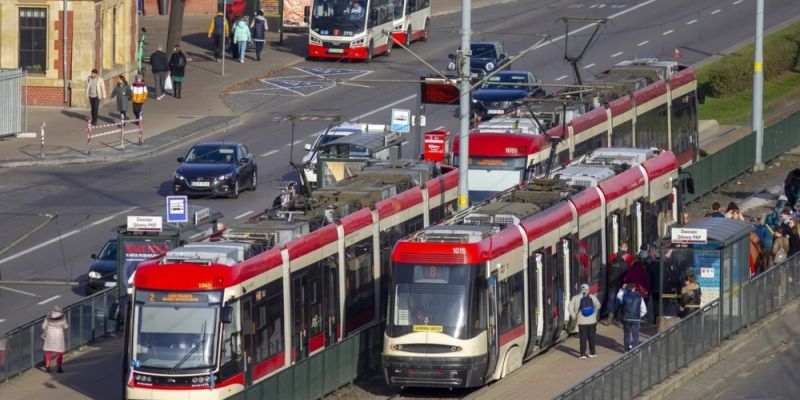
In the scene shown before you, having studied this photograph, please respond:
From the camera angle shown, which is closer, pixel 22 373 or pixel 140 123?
pixel 22 373

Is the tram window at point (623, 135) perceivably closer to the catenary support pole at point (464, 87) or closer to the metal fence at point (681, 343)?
the metal fence at point (681, 343)

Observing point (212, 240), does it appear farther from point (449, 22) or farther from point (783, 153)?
point (449, 22)

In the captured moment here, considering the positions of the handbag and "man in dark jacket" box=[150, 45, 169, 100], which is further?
the handbag

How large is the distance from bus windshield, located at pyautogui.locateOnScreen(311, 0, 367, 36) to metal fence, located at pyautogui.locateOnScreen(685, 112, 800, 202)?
675 inches

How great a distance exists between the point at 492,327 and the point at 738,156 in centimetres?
2266

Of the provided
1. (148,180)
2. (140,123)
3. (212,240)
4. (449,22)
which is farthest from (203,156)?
(449,22)

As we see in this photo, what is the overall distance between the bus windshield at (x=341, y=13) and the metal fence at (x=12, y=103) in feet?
43.1

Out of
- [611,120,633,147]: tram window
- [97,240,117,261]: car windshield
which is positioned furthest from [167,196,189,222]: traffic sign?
[611,120,633,147]: tram window

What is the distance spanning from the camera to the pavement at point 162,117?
173 ft

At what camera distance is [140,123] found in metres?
54.2

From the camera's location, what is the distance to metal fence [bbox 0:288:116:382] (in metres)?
32.9

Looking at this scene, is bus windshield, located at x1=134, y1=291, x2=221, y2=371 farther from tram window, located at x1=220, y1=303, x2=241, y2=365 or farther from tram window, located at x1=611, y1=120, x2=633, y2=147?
tram window, located at x1=611, y1=120, x2=633, y2=147

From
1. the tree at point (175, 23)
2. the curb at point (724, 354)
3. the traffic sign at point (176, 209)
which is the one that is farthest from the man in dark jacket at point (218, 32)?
the curb at point (724, 354)

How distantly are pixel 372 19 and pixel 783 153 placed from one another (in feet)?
57.1
